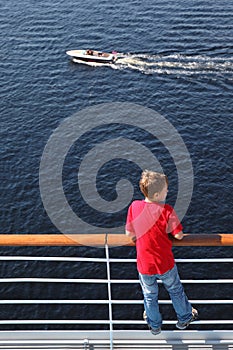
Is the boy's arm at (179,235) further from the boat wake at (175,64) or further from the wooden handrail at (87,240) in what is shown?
the boat wake at (175,64)

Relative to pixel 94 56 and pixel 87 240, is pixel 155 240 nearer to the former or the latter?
pixel 87 240

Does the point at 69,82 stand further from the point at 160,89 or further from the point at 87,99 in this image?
the point at 160,89

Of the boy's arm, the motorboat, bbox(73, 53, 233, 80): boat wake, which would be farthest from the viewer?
the motorboat

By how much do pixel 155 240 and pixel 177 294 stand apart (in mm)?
846

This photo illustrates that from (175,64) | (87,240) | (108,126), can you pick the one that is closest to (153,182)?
(87,240)

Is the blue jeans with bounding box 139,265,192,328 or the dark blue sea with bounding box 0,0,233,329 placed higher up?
the dark blue sea with bounding box 0,0,233,329

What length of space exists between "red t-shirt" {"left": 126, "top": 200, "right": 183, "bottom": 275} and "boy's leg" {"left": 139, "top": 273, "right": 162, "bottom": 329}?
16 cm

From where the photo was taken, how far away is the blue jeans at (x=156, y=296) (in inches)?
260

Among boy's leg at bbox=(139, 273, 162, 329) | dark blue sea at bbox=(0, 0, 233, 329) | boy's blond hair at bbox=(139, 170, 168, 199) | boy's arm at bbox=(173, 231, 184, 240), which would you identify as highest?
dark blue sea at bbox=(0, 0, 233, 329)

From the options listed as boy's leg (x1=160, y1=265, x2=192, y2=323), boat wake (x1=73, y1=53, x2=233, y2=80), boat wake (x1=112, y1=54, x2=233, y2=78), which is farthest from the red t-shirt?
boat wake (x1=112, y1=54, x2=233, y2=78)

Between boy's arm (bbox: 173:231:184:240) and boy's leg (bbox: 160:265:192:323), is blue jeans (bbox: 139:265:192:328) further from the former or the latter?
boy's arm (bbox: 173:231:184:240)

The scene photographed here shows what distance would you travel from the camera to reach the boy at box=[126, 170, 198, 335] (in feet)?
20.1

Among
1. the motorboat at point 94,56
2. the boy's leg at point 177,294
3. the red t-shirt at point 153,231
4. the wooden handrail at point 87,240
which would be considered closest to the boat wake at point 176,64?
the motorboat at point 94,56

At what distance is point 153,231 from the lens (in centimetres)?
630
